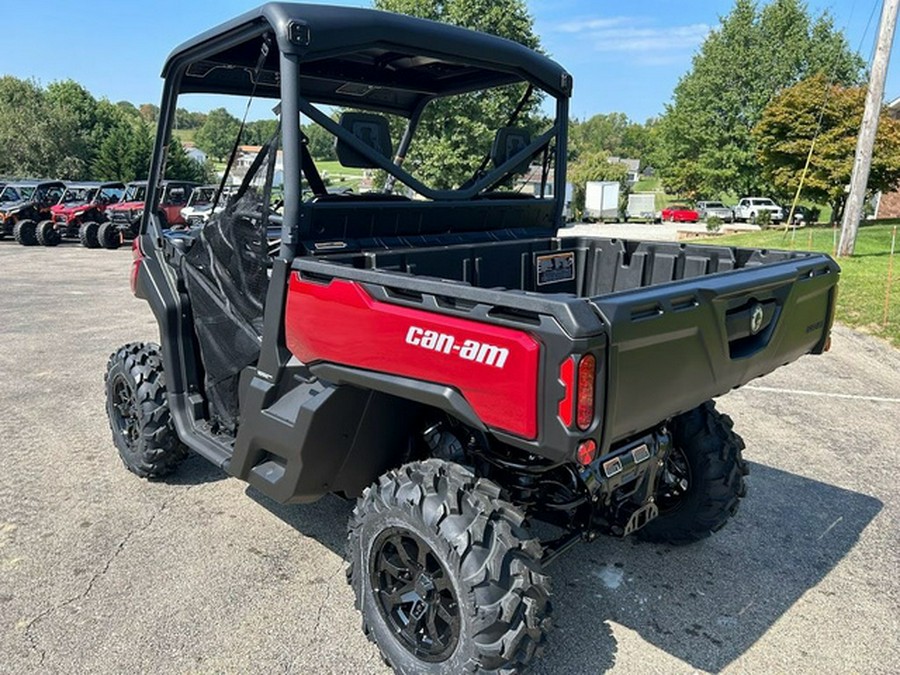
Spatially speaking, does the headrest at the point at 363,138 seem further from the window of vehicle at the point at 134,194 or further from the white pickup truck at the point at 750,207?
the white pickup truck at the point at 750,207

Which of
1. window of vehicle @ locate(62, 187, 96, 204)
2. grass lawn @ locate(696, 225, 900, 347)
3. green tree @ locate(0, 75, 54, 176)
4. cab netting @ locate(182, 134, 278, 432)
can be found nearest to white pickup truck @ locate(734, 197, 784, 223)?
grass lawn @ locate(696, 225, 900, 347)

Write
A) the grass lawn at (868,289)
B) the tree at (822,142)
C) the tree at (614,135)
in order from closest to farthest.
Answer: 1. the grass lawn at (868,289)
2. the tree at (822,142)
3. the tree at (614,135)

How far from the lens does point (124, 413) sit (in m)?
4.43

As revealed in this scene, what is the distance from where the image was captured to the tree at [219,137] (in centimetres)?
339

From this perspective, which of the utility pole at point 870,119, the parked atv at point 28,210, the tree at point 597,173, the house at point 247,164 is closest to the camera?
the house at point 247,164

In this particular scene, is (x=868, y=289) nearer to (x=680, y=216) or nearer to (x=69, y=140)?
(x=680, y=216)

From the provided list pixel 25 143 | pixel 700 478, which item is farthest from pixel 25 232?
pixel 25 143

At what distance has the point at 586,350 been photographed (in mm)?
1936

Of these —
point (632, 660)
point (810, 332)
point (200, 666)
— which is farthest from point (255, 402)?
point (810, 332)

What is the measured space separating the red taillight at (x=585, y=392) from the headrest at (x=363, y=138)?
5.40 feet

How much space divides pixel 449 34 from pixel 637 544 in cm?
270

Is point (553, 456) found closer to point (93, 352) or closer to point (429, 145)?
point (429, 145)

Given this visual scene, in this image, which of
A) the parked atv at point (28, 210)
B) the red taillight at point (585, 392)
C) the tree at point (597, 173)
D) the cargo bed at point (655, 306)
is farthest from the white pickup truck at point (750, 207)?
the red taillight at point (585, 392)

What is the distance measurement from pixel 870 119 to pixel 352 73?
1475cm
